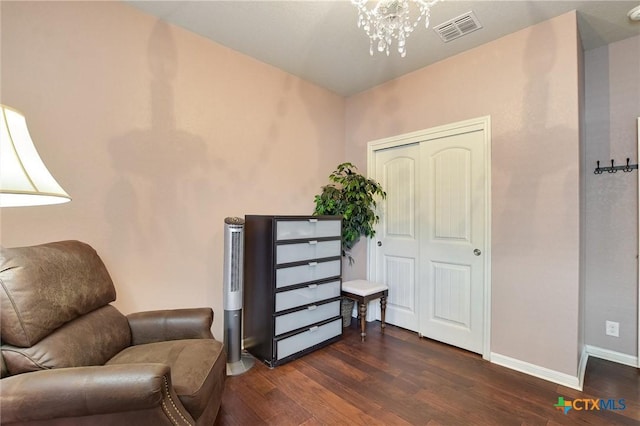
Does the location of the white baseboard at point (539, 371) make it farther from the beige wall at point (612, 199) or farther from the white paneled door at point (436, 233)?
the beige wall at point (612, 199)

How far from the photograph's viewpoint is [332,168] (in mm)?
3418

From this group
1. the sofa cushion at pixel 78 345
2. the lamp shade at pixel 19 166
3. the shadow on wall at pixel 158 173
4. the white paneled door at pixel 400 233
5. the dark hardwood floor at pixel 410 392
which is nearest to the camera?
the lamp shade at pixel 19 166

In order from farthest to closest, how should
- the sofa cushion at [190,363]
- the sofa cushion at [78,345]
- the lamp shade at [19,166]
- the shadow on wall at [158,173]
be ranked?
the shadow on wall at [158,173] < the sofa cushion at [190,363] < the sofa cushion at [78,345] < the lamp shade at [19,166]

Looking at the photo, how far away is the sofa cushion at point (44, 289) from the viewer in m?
1.10

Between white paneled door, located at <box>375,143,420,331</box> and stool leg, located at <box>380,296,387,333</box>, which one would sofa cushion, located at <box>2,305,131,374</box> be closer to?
stool leg, located at <box>380,296,387,333</box>

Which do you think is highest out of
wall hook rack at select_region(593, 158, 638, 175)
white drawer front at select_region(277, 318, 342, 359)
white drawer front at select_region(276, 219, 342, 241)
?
wall hook rack at select_region(593, 158, 638, 175)

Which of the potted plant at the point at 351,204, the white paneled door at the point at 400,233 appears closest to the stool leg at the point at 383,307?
the white paneled door at the point at 400,233

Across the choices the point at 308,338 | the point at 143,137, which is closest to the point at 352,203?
the point at 308,338

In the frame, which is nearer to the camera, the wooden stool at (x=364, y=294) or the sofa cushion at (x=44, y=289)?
the sofa cushion at (x=44, y=289)

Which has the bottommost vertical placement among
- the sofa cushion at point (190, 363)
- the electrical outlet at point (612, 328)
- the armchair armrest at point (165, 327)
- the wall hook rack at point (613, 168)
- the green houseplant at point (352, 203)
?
the electrical outlet at point (612, 328)

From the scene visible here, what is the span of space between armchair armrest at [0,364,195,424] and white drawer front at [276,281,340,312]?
1230 millimetres

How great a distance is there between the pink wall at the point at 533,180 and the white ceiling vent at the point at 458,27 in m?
0.29

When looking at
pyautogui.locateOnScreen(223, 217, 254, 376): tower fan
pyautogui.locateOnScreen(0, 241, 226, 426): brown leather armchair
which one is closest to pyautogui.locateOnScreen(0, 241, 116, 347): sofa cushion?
pyautogui.locateOnScreen(0, 241, 226, 426): brown leather armchair

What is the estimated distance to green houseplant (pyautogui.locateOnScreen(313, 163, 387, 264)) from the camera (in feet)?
9.73
